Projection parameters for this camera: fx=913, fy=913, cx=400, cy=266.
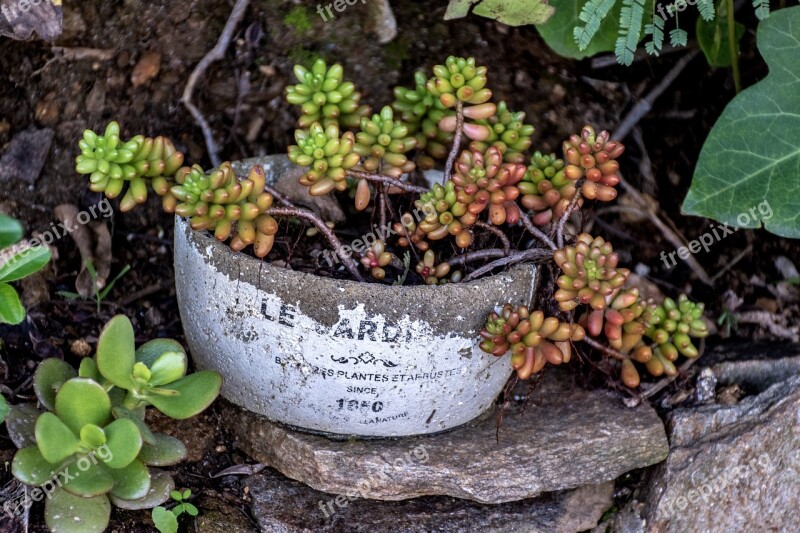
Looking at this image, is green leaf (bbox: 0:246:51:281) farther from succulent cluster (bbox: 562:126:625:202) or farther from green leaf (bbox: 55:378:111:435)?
succulent cluster (bbox: 562:126:625:202)

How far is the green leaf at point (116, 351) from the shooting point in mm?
1703

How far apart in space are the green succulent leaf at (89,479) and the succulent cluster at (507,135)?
100cm

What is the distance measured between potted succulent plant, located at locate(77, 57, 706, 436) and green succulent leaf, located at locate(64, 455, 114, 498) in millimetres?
344

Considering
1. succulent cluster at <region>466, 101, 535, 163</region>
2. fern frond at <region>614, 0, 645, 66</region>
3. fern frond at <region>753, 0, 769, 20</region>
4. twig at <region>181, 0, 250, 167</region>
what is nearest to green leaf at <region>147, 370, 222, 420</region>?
succulent cluster at <region>466, 101, 535, 163</region>

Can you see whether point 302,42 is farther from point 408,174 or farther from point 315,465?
point 315,465

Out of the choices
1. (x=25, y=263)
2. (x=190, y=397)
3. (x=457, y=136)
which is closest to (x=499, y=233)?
(x=457, y=136)

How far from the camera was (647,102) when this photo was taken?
2.80 m

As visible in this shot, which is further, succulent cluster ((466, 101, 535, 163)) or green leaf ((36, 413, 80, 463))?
succulent cluster ((466, 101, 535, 163))

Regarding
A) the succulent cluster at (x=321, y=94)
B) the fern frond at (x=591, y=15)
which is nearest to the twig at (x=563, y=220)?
the fern frond at (x=591, y=15)

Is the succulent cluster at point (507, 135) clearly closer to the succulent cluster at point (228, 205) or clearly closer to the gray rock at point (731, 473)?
the succulent cluster at point (228, 205)

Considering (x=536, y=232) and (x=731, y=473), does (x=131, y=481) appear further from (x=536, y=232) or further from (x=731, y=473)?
(x=731, y=473)

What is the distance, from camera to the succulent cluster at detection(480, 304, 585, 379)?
1765 millimetres

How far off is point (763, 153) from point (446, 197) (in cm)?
82

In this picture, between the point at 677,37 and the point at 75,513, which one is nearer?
the point at 75,513
